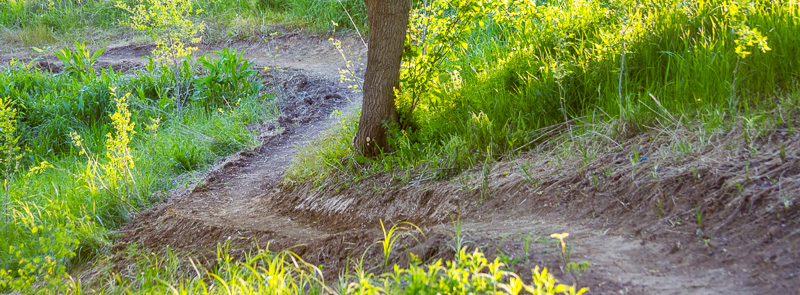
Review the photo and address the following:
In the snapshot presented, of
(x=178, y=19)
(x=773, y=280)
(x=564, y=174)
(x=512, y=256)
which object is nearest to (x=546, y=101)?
(x=564, y=174)

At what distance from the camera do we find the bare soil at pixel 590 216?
2361mm

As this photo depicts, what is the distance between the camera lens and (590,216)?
3078 millimetres

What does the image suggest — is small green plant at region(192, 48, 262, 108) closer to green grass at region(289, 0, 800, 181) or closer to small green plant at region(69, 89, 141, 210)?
→ small green plant at region(69, 89, 141, 210)

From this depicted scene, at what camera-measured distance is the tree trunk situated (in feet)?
14.5

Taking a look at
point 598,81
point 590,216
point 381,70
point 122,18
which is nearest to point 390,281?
point 590,216

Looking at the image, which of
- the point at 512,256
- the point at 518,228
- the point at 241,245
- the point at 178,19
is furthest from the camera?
the point at 178,19

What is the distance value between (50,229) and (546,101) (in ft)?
11.8

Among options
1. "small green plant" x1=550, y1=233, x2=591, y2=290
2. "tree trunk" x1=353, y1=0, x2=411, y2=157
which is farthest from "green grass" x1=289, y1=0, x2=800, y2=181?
"small green plant" x1=550, y1=233, x2=591, y2=290

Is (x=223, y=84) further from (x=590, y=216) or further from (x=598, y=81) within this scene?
(x=590, y=216)

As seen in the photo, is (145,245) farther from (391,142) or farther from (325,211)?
(391,142)

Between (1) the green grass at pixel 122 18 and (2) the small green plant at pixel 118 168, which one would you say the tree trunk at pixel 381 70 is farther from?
(1) the green grass at pixel 122 18

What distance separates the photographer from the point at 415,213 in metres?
3.92

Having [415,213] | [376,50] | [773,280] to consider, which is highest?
[376,50]

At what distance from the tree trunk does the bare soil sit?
0.39 metres
